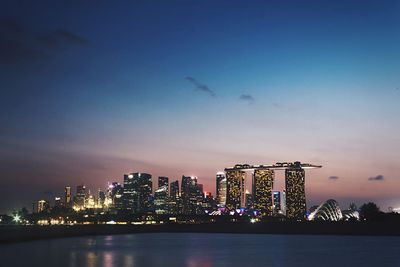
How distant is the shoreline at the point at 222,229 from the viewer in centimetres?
10003

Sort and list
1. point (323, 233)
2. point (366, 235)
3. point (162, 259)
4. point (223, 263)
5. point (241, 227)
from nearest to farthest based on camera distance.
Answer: point (223, 263)
point (162, 259)
point (366, 235)
point (323, 233)
point (241, 227)

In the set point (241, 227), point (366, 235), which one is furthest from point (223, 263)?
point (241, 227)

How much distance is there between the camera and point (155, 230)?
562 feet

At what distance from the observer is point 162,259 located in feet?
165

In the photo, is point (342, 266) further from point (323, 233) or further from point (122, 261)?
point (323, 233)

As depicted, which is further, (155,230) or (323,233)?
(155,230)

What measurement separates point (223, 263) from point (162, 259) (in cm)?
720

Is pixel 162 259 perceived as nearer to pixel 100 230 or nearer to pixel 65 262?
pixel 65 262

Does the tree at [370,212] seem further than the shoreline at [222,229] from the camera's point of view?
Yes

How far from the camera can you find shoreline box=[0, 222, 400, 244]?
10003cm

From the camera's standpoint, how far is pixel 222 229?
16450 cm

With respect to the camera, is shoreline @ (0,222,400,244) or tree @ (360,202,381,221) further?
tree @ (360,202,381,221)

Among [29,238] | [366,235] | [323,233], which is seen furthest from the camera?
[323,233]

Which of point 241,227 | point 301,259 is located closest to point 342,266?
point 301,259
